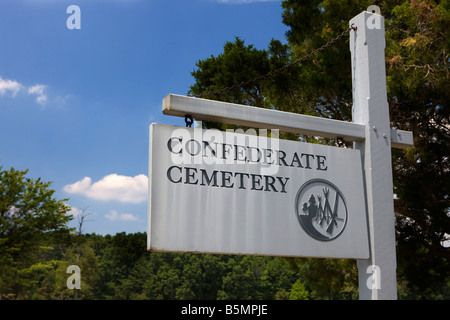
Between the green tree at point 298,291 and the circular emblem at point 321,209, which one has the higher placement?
the circular emblem at point 321,209

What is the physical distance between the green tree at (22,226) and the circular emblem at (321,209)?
918 inches

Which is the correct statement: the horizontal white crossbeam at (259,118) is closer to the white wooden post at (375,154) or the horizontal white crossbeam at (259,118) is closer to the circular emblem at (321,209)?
the white wooden post at (375,154)

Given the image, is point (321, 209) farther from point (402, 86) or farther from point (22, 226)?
point (22, 226)

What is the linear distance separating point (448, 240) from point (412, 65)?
176 inches

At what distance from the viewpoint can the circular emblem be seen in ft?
11.3

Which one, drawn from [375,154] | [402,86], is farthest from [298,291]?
[375,154]

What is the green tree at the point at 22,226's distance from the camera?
81.1 ft

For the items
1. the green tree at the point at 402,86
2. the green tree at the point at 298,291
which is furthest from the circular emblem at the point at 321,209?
the green tree at the point at 298,291

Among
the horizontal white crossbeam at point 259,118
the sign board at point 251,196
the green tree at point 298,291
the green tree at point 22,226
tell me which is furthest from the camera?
the green tree at point 298,291

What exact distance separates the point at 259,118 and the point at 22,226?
79.3 feet

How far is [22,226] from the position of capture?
82.2ft

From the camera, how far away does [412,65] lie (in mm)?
8711

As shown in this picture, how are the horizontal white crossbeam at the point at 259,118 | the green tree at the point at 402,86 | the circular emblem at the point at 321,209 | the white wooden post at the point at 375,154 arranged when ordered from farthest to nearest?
1. the green tree at the point at 402,86
2. the white wooden post at the point at 375,154
3. the circular emblem at the point at 321,209
4. the horizontal white crossbeam at the point at 259,118
